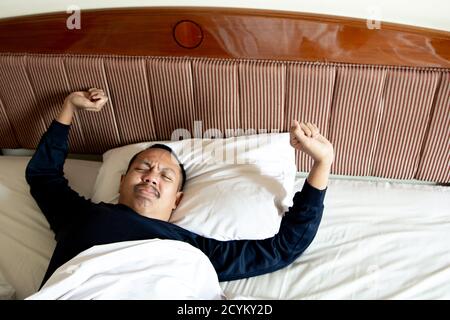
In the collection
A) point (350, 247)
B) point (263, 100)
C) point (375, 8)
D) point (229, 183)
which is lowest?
point (350, 247)

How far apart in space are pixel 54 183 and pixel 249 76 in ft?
2.30

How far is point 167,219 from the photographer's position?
1.19m

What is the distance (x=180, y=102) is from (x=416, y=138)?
76cm

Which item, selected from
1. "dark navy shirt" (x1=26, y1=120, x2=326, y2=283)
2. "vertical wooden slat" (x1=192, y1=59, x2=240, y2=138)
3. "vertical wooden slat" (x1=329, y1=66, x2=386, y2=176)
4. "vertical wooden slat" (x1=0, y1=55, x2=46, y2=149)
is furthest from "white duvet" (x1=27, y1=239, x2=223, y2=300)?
"vertical wooden slat" (x1=0, y1=55, x2=46, y2=149)

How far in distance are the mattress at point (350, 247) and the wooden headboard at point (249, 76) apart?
0.37 feet

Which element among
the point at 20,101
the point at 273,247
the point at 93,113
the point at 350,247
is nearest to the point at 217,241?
the point at 273,247

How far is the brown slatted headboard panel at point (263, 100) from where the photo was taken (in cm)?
119

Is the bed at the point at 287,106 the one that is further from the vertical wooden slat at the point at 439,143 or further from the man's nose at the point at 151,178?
the man's nose at the point at 151,178

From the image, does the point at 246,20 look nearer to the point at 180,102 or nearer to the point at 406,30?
the point at 180,102

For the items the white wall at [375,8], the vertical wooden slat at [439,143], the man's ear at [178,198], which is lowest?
the man's ear at [178,198]

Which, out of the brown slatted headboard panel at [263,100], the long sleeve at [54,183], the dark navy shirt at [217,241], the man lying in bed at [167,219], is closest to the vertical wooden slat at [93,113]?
the brown slatted headboard panel at [263,100]

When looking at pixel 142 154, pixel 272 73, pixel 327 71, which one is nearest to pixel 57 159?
pixel 142 154

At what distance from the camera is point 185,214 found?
3.84 feet

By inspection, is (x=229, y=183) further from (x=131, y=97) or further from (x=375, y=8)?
(x=375, y=8)
